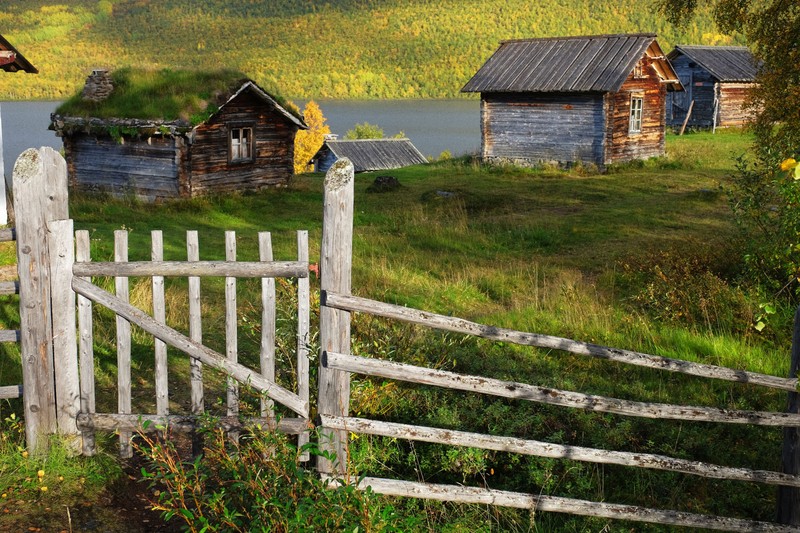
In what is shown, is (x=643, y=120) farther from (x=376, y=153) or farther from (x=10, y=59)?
(x=10, y=59)

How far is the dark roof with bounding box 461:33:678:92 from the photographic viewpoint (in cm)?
2762

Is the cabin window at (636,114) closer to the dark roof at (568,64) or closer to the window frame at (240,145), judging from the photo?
the dark roof at (568,64)

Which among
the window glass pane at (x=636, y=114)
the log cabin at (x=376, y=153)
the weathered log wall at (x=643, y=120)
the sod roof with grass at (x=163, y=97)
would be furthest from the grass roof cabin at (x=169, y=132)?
the log cabin at (x=376, y=153)

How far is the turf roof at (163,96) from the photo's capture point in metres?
21.8

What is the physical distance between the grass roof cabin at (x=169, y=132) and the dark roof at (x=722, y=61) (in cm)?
2587

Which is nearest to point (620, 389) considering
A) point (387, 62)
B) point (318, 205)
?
point (318, 205)

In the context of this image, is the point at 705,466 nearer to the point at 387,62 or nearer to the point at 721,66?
the point at 721,66

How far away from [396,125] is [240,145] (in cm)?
11617

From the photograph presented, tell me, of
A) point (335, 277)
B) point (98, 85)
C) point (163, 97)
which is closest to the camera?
point (335, 277)

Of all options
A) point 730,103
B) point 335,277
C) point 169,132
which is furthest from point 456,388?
point 730,103

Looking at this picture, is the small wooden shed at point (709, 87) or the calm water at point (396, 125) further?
the calm water at point (396, 125)

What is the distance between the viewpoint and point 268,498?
429 centimetres

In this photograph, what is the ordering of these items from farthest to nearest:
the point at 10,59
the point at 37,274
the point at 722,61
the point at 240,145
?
the point at 722,61 < the point at 240,145 < the point at 10,59 < the point at 37,274

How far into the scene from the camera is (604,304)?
9.84m
